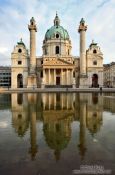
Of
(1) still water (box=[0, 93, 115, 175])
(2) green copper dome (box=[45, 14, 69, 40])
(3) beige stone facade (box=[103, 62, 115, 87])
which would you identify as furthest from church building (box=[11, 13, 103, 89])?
(1) still water (box=[0, 93, 115, 175])

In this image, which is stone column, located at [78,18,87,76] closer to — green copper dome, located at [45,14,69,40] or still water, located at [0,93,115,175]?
green copper dome, located at [45,14,69,40]

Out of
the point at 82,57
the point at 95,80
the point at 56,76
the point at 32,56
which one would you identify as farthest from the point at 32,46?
the point at 95,80

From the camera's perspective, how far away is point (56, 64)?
83375 millimetres

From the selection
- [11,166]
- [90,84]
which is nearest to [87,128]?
[11,166]

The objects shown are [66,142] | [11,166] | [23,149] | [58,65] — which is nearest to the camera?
[11,166]

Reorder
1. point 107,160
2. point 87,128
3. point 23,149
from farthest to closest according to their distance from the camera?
point 87,128 < point 23,149 < point 107,160

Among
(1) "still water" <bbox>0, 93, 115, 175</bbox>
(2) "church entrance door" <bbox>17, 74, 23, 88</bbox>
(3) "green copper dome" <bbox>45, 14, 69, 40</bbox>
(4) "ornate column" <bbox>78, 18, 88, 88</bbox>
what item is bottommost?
(1) "still water" <bbox>0, 93, 115, 175</bbox>

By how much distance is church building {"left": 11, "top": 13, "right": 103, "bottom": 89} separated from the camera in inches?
3322

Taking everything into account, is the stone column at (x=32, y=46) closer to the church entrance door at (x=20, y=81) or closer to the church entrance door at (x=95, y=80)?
the church entrance door at (x=20, y=81)

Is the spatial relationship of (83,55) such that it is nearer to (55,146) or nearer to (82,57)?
(82,57)

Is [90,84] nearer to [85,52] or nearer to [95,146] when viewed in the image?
[85,52]

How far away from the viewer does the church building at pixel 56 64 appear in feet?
277

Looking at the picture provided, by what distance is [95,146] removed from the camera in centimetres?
964

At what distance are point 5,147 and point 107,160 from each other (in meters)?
4.40
